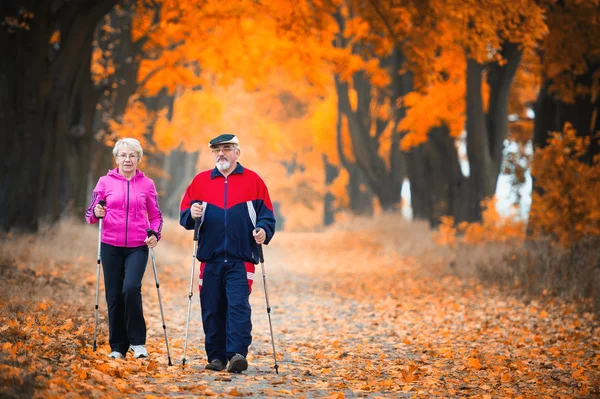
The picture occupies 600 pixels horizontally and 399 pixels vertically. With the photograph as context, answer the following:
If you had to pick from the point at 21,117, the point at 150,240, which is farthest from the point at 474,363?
the point at 21,117

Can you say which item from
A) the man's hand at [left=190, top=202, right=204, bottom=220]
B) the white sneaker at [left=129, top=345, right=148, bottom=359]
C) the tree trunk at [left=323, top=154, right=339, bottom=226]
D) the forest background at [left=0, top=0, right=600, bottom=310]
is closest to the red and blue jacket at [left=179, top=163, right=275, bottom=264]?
the man's hand at [left=190, top=202, right=204, bottom=220]

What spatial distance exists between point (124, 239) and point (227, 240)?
91cm

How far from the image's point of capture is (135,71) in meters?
20.7

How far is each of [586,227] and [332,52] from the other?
13954 millimetres

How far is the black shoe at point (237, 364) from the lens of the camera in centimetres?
717

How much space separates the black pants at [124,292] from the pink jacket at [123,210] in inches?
4.2

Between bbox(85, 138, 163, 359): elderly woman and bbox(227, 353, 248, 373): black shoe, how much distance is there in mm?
867

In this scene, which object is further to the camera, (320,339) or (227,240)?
(320,339)

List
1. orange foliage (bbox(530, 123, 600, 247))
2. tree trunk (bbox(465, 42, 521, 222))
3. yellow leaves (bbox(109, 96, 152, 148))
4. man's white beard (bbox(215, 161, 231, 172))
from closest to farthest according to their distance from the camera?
1. man's white beard (bbox(215, 161, 231, 172))
2. orange foliage (bbox(530, 123, 600, 247))
3. tree trunk (bbox(465, 42, 521, 222))
4. yellow leaves (bbox(109, 96, 152, 148))

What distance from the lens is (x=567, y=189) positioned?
13.2m

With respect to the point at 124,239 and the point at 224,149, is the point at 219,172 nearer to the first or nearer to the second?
the point at 224,149

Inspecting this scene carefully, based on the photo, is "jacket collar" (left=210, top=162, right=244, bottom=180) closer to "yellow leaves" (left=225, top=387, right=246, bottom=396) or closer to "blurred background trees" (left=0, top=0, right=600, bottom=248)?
"yellow leaves" (left=225, top=387, right=246, bottom=396)

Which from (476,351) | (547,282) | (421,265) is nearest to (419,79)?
(421,265)

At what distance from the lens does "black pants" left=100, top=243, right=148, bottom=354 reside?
735cm
